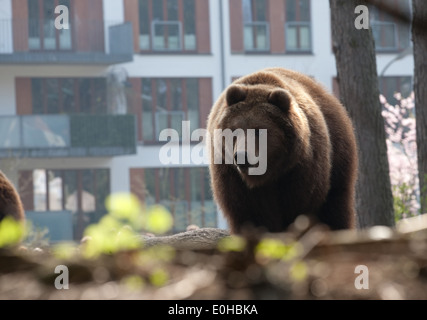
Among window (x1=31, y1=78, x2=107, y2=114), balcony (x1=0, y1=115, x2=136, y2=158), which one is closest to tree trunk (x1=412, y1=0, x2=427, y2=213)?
balcony (x1=0, y1=115, x2=136, y2=158)

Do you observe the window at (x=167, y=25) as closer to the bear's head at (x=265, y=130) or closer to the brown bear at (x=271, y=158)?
the brown bear at (x=271, y=158)

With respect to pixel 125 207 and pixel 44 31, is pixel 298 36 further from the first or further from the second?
pixel 125 207

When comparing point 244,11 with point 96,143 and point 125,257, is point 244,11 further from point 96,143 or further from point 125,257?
point 125,257

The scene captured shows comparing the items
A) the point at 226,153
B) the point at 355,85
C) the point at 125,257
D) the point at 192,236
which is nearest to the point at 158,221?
the point at 125,257

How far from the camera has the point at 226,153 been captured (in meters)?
5.54

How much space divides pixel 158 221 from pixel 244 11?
1226 inches

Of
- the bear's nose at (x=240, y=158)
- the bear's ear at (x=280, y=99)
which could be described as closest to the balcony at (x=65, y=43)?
the bear's ear at (x=280, y=99)

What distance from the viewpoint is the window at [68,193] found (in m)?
30.4

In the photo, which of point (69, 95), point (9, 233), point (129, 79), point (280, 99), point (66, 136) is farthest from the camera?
point (129, 79)

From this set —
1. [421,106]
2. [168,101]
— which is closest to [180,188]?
[168,101]

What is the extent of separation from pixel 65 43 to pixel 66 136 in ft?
11.7

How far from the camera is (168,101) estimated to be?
31.8m

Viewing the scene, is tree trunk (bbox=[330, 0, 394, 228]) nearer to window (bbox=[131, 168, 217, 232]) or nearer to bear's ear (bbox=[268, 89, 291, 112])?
bear's ear (bbox=[268, 89, 291, 112])

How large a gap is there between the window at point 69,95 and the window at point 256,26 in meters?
5.56
